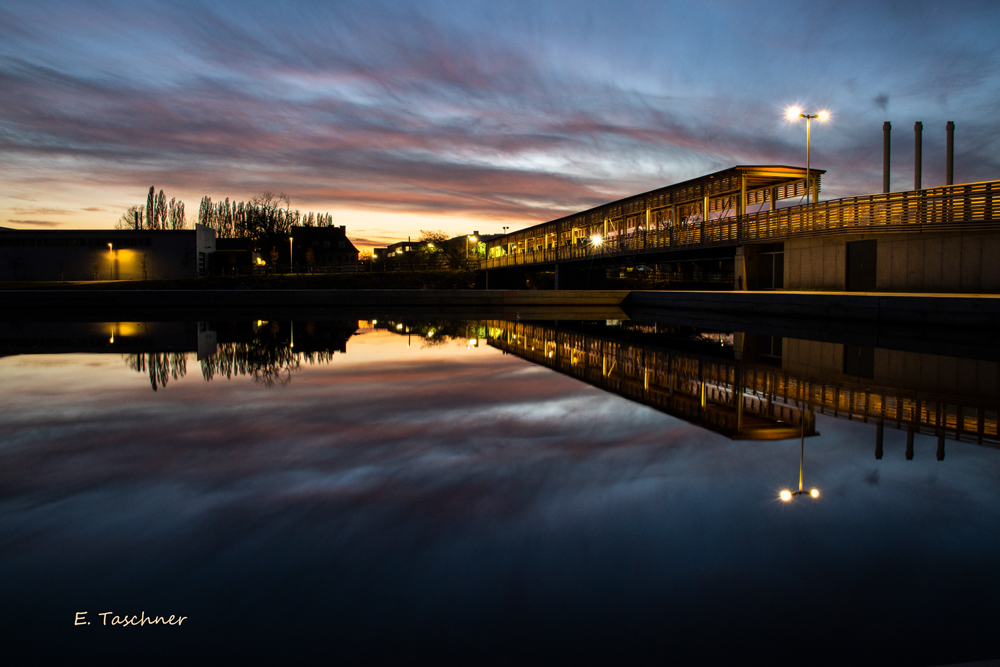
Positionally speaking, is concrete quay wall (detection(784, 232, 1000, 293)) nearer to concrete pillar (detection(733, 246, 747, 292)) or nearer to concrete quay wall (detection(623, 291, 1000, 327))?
concrete pillar (detection(733, 246, 747, 292))

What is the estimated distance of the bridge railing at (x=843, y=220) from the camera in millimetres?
19141

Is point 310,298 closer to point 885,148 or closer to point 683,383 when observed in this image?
point 683,383

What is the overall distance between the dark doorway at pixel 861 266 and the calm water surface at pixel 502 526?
18.7 metres

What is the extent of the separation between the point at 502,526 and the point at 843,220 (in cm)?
2519

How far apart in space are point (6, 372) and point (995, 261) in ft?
82.6

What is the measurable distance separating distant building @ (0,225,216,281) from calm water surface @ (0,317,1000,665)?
56.9 m

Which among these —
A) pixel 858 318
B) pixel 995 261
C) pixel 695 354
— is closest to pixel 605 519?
pixel 695 354

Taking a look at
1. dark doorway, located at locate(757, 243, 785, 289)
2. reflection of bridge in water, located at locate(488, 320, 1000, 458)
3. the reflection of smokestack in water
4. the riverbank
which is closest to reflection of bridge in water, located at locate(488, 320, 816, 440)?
reflection of bridge in water, located at locate(488, 320, 1000, 458)

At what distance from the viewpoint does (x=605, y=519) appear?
10.1 feet

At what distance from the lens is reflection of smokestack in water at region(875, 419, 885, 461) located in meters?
4.34

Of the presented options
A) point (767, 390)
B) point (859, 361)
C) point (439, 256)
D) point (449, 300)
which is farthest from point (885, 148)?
point (439, 256)

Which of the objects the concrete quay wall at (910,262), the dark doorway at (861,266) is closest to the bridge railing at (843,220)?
the concrete quay wall at (910,262)

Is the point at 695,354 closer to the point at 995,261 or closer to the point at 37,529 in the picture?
the point at 37,529

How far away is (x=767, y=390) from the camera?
7.01 meters
